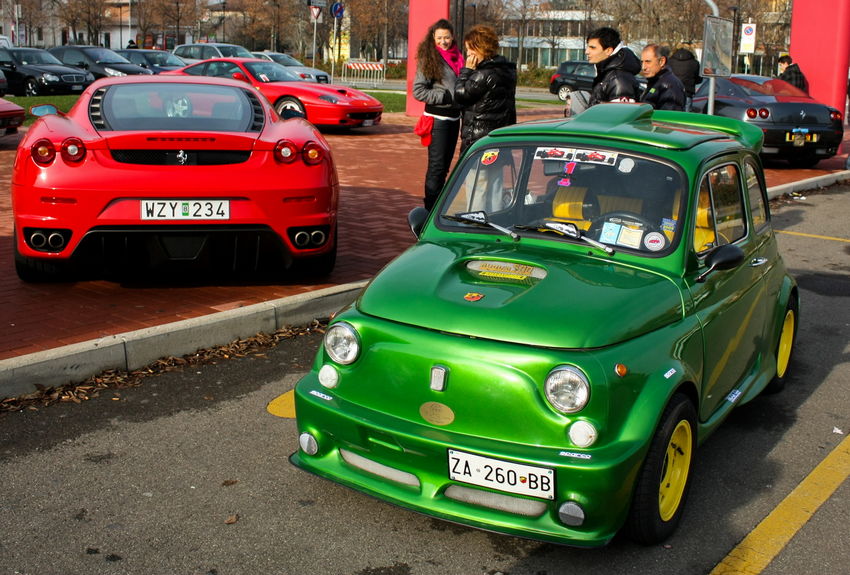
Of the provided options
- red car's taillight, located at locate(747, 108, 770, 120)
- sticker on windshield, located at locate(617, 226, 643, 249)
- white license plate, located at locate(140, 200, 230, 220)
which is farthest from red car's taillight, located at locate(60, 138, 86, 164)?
red car's taillight, located at locate(747, 108, 770, 120)

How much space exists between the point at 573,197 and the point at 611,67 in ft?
12.8

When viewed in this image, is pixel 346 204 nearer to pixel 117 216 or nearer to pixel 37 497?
pixel 117 216

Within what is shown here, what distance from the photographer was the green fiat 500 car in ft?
10.9

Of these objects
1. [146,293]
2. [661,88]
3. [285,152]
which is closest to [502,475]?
[285,152]

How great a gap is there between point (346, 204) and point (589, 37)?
12.7ft

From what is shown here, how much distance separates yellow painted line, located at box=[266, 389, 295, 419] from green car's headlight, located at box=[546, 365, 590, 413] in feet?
6.30

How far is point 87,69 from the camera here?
32.1 metres

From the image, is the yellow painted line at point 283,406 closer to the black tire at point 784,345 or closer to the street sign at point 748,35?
the black tire at point 784,345

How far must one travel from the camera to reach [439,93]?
8.62m

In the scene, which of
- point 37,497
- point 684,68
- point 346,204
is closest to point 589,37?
point 346,204

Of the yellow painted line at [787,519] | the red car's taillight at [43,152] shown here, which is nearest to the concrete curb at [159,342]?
the red car's taillight at [43,152]

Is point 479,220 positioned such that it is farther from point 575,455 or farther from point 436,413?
point 575,455

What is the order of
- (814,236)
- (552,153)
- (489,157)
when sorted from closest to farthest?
1. (552,153)
2. (489,157)
3. (814,236)

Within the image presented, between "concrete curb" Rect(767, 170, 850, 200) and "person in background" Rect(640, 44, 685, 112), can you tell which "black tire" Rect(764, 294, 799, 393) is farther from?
"concrete curb" Rect(767, 170, 850, 200)
